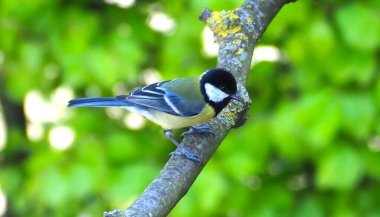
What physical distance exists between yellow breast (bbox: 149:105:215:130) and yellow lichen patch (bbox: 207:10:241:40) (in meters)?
0.20

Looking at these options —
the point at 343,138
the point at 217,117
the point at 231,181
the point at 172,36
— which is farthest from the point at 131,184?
the point at 217,117

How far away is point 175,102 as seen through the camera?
223cm

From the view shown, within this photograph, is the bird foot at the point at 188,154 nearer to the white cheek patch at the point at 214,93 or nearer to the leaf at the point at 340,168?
the white cheek patch at the point at 214,93

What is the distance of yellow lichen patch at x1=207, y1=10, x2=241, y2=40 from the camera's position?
6.39 ft

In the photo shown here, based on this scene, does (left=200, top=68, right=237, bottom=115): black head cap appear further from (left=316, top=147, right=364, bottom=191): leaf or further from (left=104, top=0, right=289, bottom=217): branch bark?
(left=316, top=147, right=364, bottom=191): leaf

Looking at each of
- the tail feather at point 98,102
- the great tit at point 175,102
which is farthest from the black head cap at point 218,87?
the tail feather at point 98,102

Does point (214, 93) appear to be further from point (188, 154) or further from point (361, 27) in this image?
point (361, 27)

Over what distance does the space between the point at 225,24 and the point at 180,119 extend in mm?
343

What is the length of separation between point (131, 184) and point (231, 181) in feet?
1.20

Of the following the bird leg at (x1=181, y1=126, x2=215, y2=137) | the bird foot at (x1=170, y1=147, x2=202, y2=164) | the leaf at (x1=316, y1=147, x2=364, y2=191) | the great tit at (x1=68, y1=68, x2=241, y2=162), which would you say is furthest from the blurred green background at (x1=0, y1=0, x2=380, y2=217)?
the bird foot at (x1=170, y1=147, x2=202, y2=164)

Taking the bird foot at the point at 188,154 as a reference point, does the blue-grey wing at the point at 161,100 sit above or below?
below

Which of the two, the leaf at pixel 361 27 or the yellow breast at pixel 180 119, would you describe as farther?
the leaf at pixel 361 27

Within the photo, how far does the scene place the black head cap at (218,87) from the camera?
1.83m

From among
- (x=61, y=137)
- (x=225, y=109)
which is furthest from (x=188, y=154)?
(x=61, y=137)
